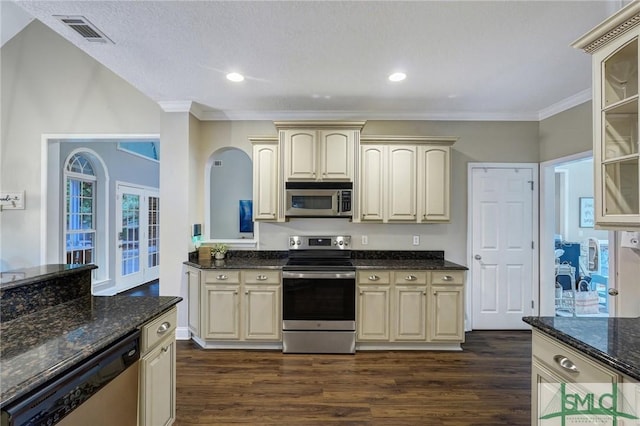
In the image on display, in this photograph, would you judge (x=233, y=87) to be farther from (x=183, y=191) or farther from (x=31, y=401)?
(x=31, y=401)

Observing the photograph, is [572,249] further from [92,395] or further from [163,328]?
[92,395]

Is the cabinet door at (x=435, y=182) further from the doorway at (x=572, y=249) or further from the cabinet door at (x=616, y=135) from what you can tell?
the cabinet door at (x=616, y=135)

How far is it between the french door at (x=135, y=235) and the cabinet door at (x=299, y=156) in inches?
162

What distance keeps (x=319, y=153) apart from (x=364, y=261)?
1.39 meters

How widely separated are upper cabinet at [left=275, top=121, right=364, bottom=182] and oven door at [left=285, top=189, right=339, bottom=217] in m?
0.15

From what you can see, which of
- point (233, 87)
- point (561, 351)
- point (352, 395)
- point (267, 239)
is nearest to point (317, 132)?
point (233, 87)

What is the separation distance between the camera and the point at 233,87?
10.5 feet

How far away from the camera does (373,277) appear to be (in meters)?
3.32

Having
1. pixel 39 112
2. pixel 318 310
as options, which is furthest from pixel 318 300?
pixel 39 112

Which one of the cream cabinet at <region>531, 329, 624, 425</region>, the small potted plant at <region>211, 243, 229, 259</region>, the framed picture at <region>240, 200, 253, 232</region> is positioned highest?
the framed picture at <region>240, 200, 253, 232</region>

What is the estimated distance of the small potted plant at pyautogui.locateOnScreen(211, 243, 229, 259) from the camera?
375cm

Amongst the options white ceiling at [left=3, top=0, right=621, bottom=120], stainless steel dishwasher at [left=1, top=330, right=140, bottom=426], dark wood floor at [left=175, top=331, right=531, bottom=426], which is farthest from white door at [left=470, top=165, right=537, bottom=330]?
stainless steel dishwasher at [left=1, top=330, right=140, bottom=426]

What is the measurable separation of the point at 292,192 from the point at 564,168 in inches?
226

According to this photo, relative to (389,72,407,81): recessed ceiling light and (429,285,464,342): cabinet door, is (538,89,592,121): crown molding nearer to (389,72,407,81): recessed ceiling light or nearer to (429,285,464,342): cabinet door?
(389,72,407,81): recessed ceiling light
